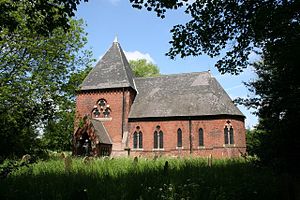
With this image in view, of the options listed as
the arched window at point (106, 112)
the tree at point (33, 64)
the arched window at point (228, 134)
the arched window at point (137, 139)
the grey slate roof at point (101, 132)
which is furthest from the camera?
the arched window at point (106, 112)

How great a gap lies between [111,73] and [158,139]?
33.8 ft

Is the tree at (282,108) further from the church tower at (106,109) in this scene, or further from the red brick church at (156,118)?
the church tower at (106,109)

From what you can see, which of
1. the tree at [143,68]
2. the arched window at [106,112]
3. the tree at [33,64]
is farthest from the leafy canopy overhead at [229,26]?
the tree at [143,68]

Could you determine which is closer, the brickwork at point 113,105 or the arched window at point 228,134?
the arched window at point 228,134

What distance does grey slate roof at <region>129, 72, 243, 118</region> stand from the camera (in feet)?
103

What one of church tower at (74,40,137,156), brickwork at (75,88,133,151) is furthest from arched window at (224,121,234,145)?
brickwork at (75,88,133,151)

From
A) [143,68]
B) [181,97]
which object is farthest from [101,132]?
[143,68]

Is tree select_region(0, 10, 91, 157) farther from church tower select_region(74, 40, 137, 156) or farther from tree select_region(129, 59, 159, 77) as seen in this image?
tree select_region(129, 59, 159, 77)

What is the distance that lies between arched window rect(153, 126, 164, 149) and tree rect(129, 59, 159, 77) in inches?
1103

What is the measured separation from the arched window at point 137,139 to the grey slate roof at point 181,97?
1852mm

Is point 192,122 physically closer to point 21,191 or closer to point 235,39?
point 235,39

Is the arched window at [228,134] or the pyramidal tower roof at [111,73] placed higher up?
the pyramidal tower roof at [111,73]

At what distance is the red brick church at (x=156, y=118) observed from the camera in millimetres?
30453

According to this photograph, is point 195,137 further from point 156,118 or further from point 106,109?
point 106,109
